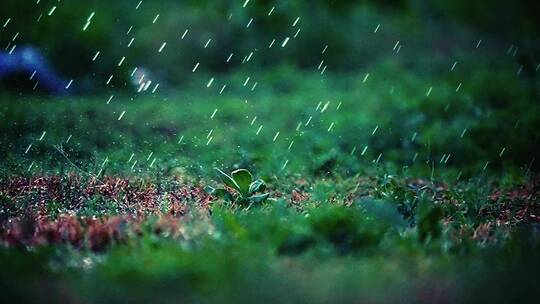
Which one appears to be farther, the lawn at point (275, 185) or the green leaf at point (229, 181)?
the green leaf at point (229, 181)

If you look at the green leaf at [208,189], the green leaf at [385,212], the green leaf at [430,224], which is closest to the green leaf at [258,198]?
the green leaf at [208,189]

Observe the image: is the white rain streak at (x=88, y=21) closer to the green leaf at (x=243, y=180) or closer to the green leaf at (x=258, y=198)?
the green leaf at (x=243, y=180)

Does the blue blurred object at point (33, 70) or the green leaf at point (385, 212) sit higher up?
the green leaf at point (385, 212)

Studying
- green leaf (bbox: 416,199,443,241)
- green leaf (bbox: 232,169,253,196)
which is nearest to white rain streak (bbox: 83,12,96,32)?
green leaf (bbox: 232,169,253,196)

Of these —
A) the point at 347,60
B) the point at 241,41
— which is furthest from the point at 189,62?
the point at 347,60

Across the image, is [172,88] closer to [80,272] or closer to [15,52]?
[15,52]

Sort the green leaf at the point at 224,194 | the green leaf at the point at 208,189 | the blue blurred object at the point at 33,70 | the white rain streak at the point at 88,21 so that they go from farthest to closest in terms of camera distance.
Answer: the white rain streak at the point at 88,21 < the blue blurred object at the point at 33,70 < the green leaf at the point at 208,189 < the green leaf at the point at 224,194

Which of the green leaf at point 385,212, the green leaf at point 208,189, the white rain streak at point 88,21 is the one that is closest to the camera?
the green leaf at point 385,212

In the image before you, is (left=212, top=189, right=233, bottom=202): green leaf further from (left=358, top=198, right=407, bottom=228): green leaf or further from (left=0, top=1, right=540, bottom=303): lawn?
(left=358, top=198, right=407, bottom=228): green leaf
